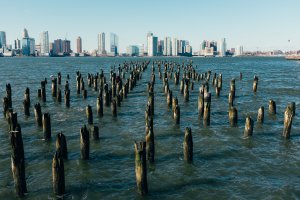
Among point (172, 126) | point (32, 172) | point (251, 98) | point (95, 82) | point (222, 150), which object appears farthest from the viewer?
point (95, 82)

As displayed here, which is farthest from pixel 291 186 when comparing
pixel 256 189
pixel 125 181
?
pixel 125 181

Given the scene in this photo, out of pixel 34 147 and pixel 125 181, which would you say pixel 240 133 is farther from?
pixel 34 147

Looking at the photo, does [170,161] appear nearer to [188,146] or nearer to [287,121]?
[188,146]

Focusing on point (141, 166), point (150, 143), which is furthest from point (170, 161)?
point (141, 166)

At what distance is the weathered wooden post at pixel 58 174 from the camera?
1362 cm

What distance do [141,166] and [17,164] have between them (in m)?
5.00

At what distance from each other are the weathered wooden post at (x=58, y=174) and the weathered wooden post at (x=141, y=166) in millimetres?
3059

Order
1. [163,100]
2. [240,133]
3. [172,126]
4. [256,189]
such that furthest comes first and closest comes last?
[163,100] → [172,126] → [240,133] → [256,189]

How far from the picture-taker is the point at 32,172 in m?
17.5

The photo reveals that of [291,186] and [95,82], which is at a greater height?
[95,82]

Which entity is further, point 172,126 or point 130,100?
point 130,100

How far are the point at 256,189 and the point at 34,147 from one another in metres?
13.5

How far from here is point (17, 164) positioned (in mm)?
13719

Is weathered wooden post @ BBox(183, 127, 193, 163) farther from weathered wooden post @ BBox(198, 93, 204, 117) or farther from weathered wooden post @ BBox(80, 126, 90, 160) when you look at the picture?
weathered wooden post @ BBox(198, 93, 204, 117)
